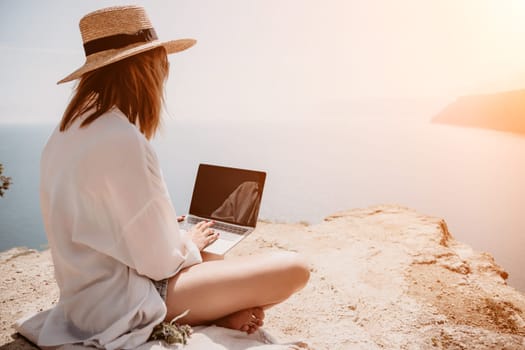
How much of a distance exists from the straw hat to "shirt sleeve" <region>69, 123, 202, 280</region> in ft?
1.14

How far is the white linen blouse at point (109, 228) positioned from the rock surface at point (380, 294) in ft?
1.92

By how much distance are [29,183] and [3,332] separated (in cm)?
284

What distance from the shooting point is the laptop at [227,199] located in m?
1.78

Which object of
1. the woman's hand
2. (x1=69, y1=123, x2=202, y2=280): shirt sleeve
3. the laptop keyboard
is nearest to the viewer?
(x1=69, y1=123, x2=202, y2=280): shirt sleeve

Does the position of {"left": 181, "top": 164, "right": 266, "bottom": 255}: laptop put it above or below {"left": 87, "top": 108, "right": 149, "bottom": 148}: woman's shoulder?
below

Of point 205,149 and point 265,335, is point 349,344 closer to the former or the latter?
point 265,335

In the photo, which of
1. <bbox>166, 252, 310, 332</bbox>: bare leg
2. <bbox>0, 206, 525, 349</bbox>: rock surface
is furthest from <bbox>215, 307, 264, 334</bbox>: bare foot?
<bbox>0, 206, 525, 349</bbox>: rock surface

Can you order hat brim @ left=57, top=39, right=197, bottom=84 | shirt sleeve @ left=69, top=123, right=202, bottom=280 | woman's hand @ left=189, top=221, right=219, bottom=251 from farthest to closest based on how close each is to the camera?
woman's hand @ left=189, top=221, right=219, bottom=251 → hat brim @ left=57, top=39, right=197, bottom=84 → shirt sleeve @ left=69, top=123, right=202, bottom=280

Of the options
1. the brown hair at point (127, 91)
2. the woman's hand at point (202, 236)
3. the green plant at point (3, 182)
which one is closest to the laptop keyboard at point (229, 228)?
the woman's hand at point (202, 236)

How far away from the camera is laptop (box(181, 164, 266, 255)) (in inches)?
70.2

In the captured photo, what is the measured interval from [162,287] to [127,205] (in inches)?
12.3

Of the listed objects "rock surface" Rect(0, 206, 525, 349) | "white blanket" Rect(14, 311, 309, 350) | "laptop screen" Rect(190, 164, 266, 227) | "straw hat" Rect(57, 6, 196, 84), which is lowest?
"rock surface" Rect(0, 206, 525, 349)

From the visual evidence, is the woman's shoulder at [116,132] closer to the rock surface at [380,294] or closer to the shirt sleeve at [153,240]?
the shirt sleeve at [153,240]

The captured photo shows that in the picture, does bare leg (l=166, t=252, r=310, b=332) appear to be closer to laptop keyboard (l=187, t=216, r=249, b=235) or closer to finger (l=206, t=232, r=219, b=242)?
finger (l=206, t=232, r=219, b=242)
